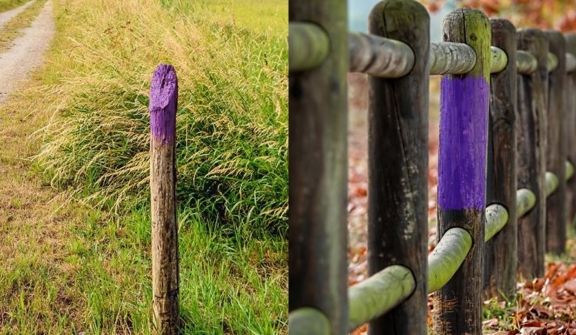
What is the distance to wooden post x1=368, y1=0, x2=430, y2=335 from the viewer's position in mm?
2189

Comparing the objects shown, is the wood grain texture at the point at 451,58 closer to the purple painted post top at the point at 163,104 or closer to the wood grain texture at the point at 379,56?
the wood grain texture at the point at 379,56

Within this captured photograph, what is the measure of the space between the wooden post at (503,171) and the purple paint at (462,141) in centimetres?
70

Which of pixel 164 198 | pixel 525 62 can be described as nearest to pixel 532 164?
pixel 525 62

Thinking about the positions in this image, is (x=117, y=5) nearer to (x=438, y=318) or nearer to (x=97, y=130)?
(x=97, y=130)

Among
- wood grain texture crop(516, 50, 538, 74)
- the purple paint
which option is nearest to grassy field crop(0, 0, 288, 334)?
the purple paint

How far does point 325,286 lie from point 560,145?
12.6 ft

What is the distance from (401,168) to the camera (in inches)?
86.4

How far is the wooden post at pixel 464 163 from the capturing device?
2.90 m

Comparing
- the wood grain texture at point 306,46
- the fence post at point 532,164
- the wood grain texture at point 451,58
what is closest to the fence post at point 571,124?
the fence post at point 532,164

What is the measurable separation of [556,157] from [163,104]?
3.69 meters

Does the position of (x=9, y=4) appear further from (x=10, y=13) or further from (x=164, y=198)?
(x=164, y=198)

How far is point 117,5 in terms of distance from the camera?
209 centimetres

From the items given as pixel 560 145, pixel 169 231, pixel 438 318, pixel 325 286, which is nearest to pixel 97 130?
pixel 169 231

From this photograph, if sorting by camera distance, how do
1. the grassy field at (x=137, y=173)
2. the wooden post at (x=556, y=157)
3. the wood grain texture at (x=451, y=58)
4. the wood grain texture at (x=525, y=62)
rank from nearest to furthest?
the grassy field at (x=137, y=173) → the wood grain texture at (x=451, y=58) → the wood grain texture at (x=525, y=62) → the wooden post at (x=556, y=157)
